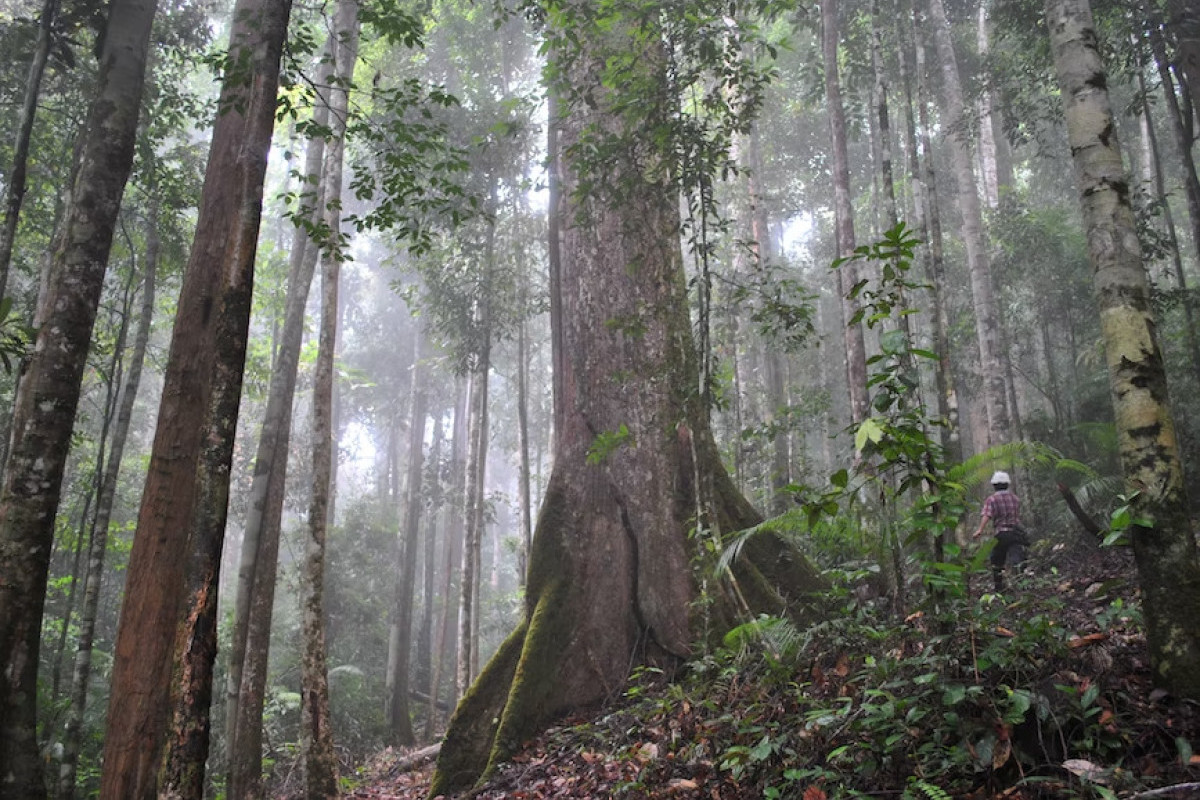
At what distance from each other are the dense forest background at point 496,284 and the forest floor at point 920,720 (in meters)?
0.59

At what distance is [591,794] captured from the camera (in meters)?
5.10

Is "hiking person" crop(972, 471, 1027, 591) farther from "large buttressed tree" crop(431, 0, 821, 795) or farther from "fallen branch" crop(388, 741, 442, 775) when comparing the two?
"fallen branch" crop(388, 741, 442, 775)

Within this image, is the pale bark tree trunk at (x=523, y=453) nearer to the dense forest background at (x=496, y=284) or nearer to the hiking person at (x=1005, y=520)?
the dense forest background at (x=496, y=284)

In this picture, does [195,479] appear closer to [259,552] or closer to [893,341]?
[893,341]

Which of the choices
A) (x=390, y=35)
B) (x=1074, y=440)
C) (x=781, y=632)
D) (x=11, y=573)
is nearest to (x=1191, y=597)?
(x=781, y=632)

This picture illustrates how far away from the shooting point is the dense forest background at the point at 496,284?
244 inches

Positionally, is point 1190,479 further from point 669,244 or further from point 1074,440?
point 669,244

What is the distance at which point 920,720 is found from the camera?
3574mm

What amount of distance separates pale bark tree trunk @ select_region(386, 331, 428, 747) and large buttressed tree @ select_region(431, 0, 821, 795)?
484 inches

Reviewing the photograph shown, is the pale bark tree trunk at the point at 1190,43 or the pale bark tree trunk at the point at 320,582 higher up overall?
the pale bark tree trunk at the point at 1190,43

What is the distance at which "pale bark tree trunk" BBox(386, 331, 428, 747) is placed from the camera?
17922mm

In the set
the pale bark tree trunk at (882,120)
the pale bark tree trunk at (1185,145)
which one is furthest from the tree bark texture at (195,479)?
the pale bark tree trunk at (1185,145)

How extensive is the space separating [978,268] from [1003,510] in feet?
20.1

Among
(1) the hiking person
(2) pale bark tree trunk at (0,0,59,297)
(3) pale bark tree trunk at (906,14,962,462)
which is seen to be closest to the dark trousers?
(1) the hiking person
